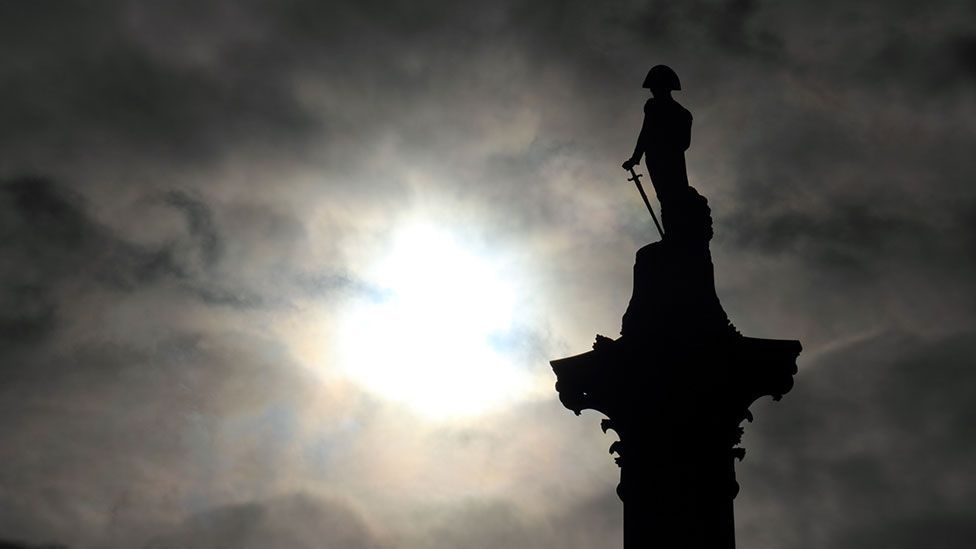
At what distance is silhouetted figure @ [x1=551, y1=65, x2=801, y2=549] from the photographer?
38.9 feet

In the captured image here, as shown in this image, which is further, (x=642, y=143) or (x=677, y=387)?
(x=642, y=143)

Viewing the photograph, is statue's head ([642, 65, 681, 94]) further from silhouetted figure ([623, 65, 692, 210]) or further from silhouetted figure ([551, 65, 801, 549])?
silhouetted figure ([551, 65, 801, 549])

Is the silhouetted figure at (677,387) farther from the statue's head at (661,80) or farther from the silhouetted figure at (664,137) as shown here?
the statue's head at (661,80)

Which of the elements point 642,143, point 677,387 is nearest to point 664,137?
point 642,143

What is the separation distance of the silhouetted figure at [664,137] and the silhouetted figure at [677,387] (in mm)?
483

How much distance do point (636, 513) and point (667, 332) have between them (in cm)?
213

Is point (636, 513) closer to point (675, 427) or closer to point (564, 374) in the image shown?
point (675, 427)

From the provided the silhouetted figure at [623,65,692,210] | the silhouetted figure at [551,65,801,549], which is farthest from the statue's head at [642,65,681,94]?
the silhouetted figure at [551,65,801,549]

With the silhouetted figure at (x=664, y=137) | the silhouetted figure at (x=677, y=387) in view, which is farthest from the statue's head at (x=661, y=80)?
the silhouetted figure at (x=677, y=387)

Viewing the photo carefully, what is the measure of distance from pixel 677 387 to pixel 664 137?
11.5 ft

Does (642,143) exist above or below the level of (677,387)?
above

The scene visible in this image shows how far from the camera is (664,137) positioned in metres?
14.0

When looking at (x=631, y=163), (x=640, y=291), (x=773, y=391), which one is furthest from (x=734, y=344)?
(x=631, y=163)

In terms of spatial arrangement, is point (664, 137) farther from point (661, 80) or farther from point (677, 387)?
point (677, 387)
